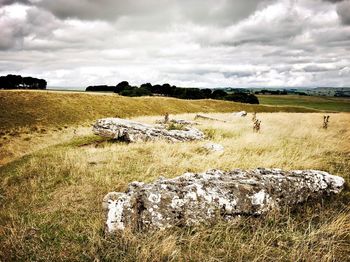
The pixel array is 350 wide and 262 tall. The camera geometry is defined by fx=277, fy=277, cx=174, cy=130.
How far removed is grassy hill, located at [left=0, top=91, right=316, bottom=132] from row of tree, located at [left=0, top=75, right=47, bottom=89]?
64.0 metres

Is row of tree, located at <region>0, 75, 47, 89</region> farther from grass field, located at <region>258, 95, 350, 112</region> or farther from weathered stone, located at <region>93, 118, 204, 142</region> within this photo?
weathered stone, located at <region>93, 118, 204, 142</region>

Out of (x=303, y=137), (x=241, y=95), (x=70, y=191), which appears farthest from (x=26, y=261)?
(x=241, y=95)

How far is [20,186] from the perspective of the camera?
9.44 m

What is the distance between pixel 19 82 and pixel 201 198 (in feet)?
411

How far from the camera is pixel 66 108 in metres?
47.4

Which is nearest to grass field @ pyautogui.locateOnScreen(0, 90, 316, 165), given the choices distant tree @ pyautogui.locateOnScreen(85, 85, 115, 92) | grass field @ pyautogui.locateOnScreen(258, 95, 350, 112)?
grass field @ pyautogui.locateOnScreen(258, 95, 350, 112)

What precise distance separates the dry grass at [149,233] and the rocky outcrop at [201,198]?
207 mm

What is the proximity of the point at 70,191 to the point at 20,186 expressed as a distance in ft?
7.98

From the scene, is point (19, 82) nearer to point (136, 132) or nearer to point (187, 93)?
point (187, 93)

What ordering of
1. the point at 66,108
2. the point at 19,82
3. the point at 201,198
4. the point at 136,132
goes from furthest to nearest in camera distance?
the point at 19,82 → the point at 66,108 → the point at 136,132 → the point at 201,198

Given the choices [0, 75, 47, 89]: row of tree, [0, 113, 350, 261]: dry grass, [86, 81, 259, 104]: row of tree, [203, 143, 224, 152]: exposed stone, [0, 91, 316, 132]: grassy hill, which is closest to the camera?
[0, 113, 350, 261]: dry grass

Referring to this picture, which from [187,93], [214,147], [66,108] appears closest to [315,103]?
[187,93]

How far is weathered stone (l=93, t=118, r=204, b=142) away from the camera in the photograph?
50.4ft

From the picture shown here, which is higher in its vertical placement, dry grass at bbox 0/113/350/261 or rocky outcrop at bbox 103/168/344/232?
rocky outcrop at bbox 103/168/344/232
